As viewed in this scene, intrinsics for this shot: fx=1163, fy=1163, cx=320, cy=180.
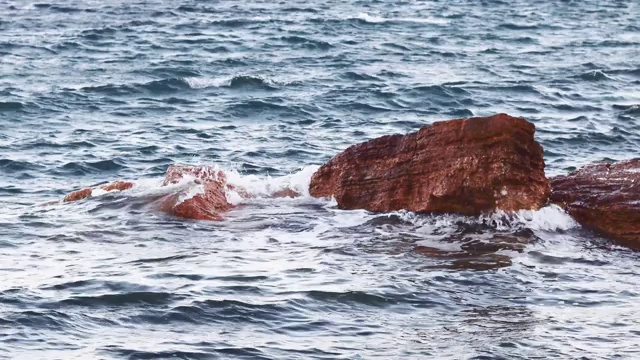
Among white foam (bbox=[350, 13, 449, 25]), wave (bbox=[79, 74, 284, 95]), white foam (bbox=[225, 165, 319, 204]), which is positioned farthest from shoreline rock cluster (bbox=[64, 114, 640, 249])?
white foam (bbox=[350, 13, 449, 25])

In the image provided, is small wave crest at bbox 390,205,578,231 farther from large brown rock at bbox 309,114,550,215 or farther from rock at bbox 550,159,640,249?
rock at bbox 550,159,640,249

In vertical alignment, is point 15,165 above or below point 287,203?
below

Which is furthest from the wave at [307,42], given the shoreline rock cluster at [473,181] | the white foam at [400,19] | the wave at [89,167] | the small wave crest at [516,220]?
the small wave crest at [516,220]

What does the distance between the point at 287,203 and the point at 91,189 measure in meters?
2.94

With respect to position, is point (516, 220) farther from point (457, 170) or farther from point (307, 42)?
point (307, 42)

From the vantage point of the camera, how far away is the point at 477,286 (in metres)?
12.4

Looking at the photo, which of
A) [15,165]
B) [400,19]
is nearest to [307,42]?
[400,19]

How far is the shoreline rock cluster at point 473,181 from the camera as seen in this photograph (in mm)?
14891

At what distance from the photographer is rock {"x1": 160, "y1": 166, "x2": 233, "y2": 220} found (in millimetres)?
15562

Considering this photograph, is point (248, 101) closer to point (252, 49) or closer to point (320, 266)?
point (252, 49)

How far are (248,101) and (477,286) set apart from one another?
13.8 m

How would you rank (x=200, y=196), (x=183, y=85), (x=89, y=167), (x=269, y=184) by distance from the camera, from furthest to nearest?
(x=183, y=85) → (x=89, y=167) → (x=269, y=184) → (x=200, y=196)

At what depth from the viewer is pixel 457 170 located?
14992 millimetres

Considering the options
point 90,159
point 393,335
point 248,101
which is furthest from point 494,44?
point 393,335
